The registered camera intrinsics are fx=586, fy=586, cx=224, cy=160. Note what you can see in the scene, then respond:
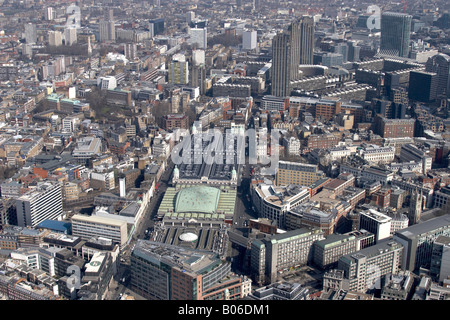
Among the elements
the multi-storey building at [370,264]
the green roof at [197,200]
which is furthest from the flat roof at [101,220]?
the multi-storey building at [370,264]

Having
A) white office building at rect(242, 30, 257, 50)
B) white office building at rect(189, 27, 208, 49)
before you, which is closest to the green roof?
white office building at rect(242, 30, 257, 50)

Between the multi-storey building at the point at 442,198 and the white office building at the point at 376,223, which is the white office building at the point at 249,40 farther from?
the white office building at the point at 376,223

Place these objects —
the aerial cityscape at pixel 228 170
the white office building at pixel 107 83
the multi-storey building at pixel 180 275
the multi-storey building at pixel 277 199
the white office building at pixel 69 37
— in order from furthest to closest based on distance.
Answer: the white office building at pixel 69 37
the white office building at pixel 107 83
the multi-storey building at pixel 277 199
the aerial cityscape at pixel 228 170
the multi-storey building at pixel 180 275

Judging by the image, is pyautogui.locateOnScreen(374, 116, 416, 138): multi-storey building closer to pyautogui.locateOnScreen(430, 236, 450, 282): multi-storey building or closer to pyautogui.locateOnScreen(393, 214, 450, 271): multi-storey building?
pyautogui.locateOnScreen(393, 214, 450, 271): multi-storey building

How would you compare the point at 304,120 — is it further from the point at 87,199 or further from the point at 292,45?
the point at 87,199
